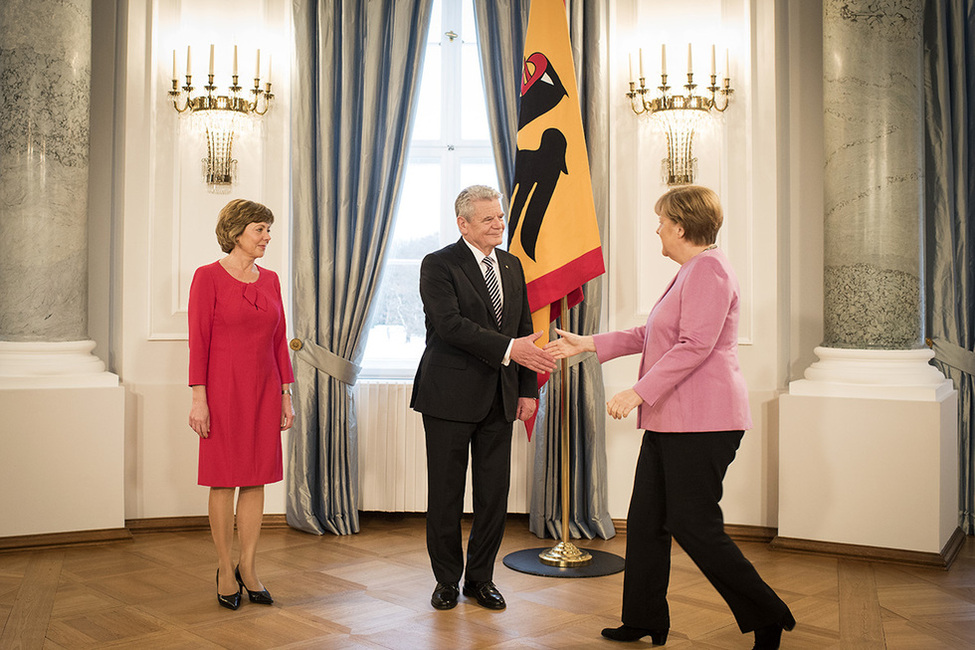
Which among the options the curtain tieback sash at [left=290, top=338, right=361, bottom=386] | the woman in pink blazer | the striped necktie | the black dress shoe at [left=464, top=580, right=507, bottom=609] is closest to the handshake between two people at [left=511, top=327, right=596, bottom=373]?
the striped necktie

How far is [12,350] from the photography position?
4.21 metres

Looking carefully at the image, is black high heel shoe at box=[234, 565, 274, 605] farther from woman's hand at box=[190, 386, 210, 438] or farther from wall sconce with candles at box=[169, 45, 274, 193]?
wall sconce with candles at box=[169, 45, 274, 193]

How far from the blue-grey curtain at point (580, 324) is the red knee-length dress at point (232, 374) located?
172 cm

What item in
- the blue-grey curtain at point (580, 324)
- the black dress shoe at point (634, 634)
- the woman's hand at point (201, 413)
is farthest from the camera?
the blue-grey curtain at point (580, 324)

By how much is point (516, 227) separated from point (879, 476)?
79.5 inches

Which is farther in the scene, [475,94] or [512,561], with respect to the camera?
[475,94]

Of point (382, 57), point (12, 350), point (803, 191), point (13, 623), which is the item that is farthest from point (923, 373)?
point (12, 350)

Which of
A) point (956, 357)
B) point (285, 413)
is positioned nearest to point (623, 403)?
point (285, 413)

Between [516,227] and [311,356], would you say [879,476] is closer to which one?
[516,227]

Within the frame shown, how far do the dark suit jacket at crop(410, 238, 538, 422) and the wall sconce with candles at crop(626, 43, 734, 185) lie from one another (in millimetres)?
1737

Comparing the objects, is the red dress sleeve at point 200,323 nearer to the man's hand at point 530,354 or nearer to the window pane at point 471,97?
the man's hand at point 530,354

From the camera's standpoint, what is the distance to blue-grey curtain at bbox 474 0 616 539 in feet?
14.8

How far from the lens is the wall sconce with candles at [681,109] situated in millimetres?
4535

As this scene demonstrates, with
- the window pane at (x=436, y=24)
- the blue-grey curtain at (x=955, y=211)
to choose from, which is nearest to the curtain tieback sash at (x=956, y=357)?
the blue-grey curtain at (x=955, y=211)
